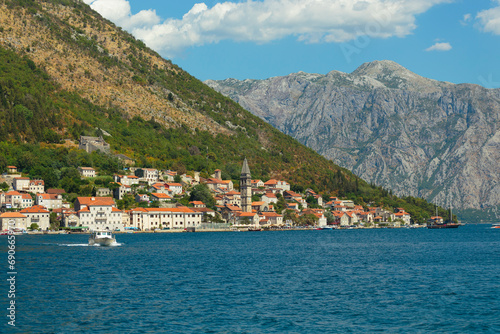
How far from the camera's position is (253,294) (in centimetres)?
4634

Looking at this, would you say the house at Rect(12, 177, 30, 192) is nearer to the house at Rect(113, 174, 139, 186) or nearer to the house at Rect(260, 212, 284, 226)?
the house at Rect(113, 174, 139, 186)

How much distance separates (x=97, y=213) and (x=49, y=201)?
1193cm

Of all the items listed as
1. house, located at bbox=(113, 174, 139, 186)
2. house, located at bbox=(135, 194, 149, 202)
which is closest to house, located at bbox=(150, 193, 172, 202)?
house, located at bbox=(135, 194, 149, 202)

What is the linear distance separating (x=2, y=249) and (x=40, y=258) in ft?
50.9

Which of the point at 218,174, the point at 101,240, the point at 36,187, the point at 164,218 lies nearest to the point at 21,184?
the point at 36,187

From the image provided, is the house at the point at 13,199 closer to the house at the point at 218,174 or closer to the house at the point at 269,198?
the house at the point at 218,174

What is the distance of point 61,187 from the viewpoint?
155m

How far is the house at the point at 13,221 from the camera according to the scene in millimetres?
131375

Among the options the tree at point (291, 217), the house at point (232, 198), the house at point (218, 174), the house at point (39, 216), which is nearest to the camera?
the house at point (39, 216)

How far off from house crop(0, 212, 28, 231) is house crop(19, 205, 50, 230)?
2.00 meters

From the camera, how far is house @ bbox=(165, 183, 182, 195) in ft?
563

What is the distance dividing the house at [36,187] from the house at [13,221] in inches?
574

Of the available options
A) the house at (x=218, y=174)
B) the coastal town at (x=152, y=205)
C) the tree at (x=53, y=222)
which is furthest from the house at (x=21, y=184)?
the house at (x=218, y=174)

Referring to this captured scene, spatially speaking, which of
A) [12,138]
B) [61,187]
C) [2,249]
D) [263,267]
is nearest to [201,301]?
[263,267]
